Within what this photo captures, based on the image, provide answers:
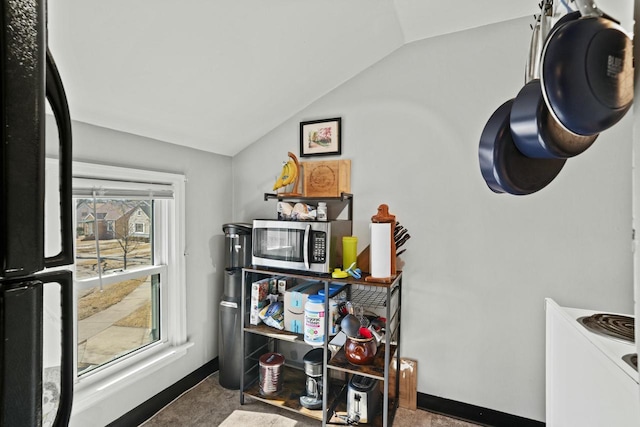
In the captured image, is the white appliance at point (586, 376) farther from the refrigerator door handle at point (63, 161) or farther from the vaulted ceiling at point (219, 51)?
the vaulted ceiling at point (219, 51)

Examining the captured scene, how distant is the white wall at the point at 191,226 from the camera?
1743 mm

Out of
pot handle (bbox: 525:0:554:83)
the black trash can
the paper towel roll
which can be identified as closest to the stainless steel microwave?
the black trash can

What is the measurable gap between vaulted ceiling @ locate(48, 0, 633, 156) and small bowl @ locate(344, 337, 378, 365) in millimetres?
1693

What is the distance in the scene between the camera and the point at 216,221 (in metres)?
2.56

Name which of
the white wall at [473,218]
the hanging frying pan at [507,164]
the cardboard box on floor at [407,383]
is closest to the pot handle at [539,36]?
the hanging frying pan at [507,164]

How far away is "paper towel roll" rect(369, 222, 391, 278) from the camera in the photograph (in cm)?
185

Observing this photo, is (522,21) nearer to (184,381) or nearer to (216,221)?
(216,221)

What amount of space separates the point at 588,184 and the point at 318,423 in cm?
213

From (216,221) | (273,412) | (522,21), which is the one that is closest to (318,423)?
(273,412)

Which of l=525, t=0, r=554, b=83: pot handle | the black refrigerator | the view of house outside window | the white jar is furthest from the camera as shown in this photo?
the white jar

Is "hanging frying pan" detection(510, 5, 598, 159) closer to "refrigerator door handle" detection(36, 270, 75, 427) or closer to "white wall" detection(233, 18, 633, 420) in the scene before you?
"refrigerator door handle" detection(36, 270, 75, 427)

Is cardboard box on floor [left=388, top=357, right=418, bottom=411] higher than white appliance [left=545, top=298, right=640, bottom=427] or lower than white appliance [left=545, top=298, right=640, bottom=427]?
lower

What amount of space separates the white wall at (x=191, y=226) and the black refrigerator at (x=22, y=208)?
1599 mm

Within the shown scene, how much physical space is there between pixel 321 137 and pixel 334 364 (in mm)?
1570
